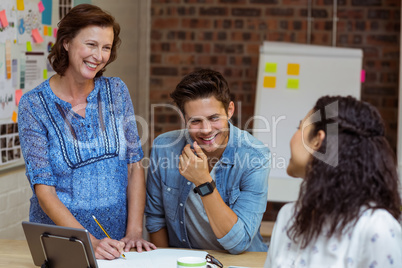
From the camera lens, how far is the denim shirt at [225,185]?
1.90 meters

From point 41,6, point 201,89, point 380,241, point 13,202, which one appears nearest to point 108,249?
point 201,89

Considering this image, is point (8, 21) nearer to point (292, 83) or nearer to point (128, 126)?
point (128, 126)

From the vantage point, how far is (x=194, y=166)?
6.09 ft

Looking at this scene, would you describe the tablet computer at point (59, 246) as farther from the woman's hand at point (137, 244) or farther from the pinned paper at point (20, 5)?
the pinned paper at point (20, 5)

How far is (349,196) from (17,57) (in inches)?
70.3

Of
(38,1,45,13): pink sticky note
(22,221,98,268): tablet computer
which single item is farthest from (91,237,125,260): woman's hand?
(38,1,45,13): pink sticky note

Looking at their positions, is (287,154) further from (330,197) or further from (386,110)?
(330,197)

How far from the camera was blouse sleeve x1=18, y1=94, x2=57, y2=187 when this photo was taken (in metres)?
1.83

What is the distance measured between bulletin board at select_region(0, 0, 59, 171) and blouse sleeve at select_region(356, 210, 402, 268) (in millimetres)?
1725

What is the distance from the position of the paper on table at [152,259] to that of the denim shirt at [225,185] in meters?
0.16

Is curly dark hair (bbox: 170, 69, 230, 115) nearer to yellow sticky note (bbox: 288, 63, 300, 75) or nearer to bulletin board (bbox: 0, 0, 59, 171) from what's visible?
bulletin board (bbox: 0, 0, 59, 171)

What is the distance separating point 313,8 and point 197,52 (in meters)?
0.91

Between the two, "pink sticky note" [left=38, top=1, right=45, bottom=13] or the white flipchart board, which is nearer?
"pink sticky note" [left=38, top=1, right=45, bottom=13]

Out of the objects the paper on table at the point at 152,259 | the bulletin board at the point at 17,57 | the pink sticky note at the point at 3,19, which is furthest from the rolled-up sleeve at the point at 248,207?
the pink sticky note at the point at 3,19
